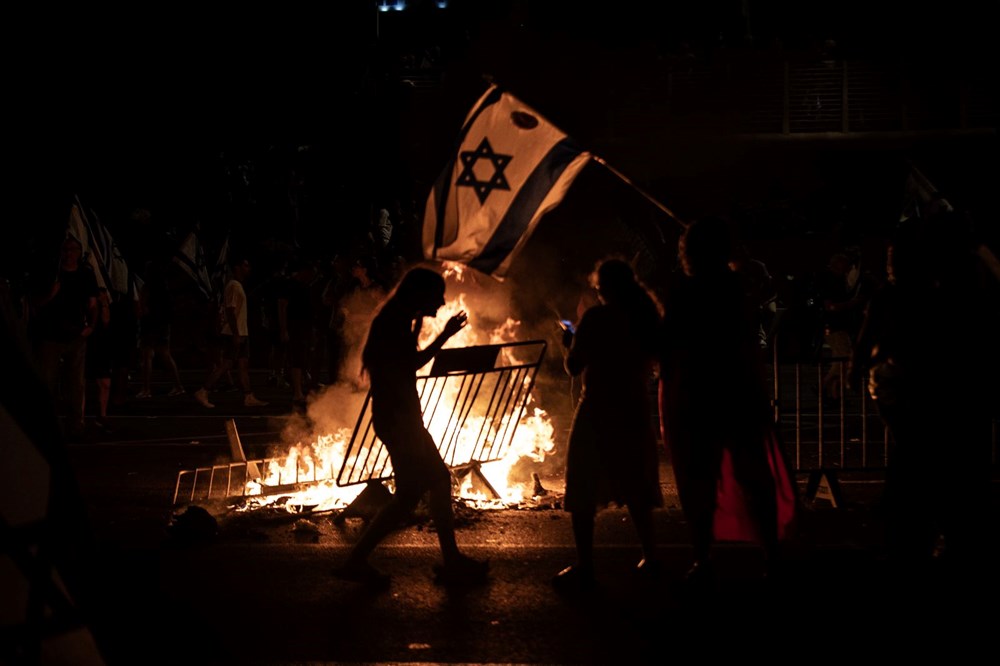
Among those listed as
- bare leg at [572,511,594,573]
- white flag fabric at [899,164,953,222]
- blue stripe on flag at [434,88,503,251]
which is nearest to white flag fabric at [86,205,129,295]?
blue stripe on flag at [434,88,503,251]

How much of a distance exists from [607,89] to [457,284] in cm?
1595

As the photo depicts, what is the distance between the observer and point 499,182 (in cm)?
760

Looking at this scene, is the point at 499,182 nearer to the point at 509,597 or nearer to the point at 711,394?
the point at 711,394

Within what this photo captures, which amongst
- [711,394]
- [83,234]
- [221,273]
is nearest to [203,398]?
[83,234]

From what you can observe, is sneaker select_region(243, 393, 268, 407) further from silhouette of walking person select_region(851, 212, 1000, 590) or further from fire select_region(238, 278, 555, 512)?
silhouette of walking person select_region(851, 212, 1000, 590)

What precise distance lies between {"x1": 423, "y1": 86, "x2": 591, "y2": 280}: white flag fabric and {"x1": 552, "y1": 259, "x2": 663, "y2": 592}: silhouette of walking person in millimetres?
1403

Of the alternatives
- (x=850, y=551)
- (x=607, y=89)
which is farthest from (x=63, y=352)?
(x=607, y=89)

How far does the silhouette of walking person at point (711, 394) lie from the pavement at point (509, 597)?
362 millimetres

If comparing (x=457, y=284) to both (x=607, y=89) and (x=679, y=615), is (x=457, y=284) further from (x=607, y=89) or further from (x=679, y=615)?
(x=607, y=89)

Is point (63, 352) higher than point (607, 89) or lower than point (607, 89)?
lower

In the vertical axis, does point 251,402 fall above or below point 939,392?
below

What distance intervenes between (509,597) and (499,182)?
282cm

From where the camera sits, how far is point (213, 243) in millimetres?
31859

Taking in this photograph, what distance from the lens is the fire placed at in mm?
8406
